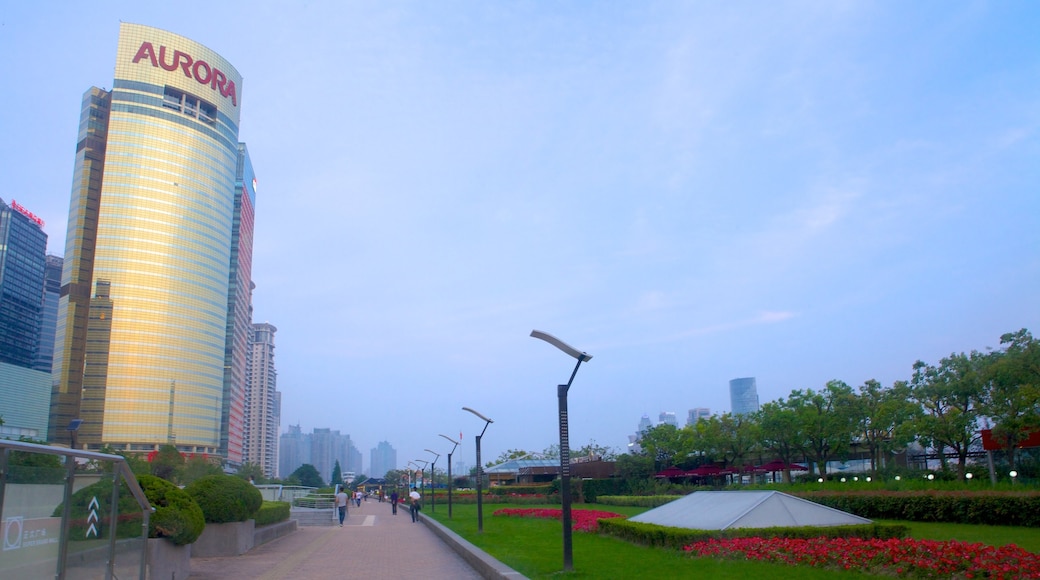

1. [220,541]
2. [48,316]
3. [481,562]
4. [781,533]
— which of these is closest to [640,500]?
[781,533]

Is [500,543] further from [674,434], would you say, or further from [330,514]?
[674,434]

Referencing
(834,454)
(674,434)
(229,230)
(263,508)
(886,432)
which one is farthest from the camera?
(229,230)

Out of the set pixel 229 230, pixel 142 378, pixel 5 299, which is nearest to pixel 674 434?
pixel 142 378

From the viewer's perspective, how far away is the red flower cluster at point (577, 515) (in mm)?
21183

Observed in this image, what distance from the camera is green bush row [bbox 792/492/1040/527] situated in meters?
16.5

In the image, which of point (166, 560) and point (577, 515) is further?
point (577, 515)

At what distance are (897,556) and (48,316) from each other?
16951 centimetres

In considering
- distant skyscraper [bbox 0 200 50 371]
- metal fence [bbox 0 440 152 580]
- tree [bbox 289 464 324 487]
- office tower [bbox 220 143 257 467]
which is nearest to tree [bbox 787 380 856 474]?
metal fence [bbox 0 440 152 580]

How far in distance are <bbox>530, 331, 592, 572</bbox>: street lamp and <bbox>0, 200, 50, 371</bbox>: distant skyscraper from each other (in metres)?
144

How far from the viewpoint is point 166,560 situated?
11641 millimetres

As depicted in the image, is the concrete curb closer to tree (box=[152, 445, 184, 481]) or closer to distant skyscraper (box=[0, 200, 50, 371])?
tree (box=[152, 445, 184, 481])

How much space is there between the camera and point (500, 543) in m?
18.5

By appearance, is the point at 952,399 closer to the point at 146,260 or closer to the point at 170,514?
the point at 170,514

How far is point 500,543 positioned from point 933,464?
156 feet
